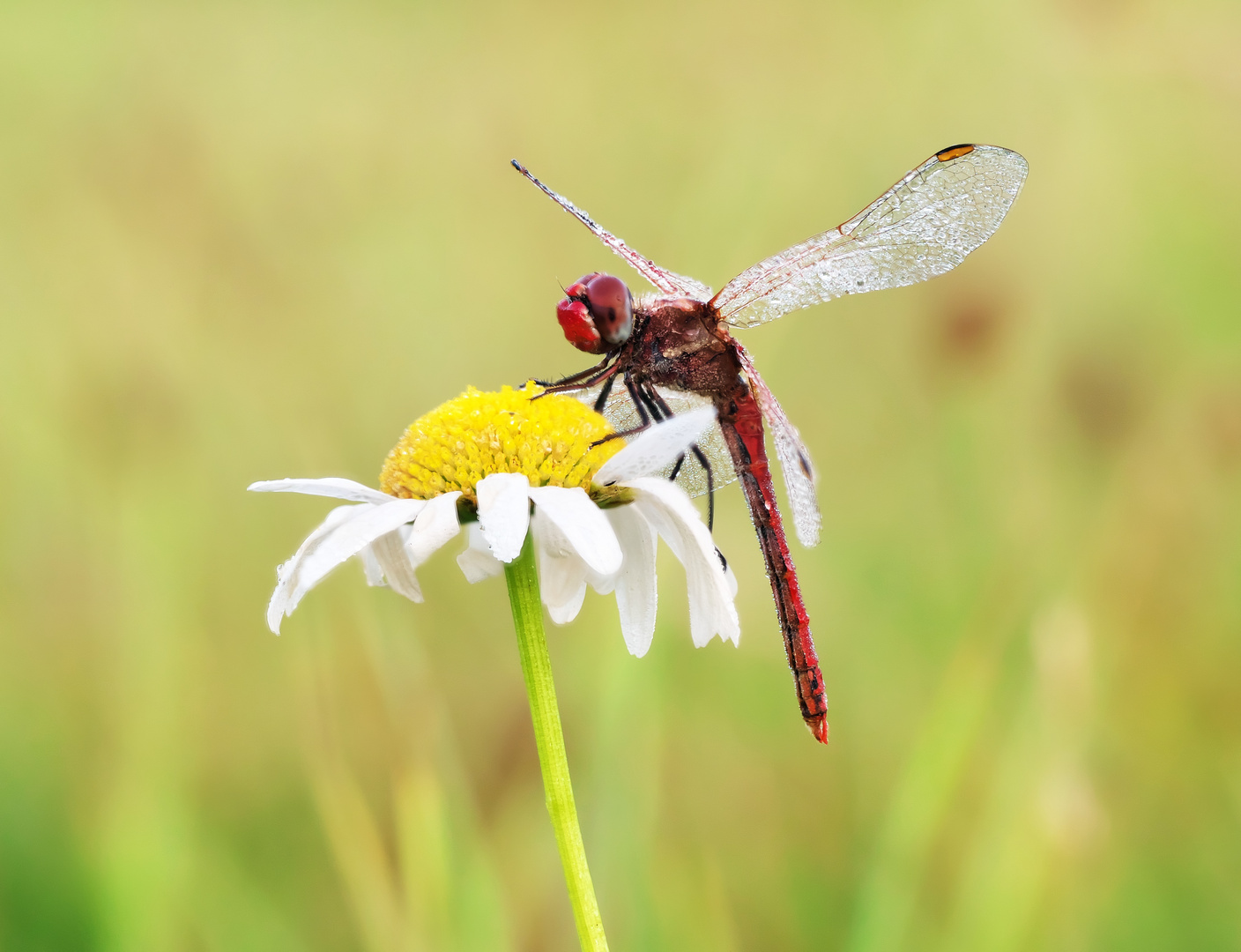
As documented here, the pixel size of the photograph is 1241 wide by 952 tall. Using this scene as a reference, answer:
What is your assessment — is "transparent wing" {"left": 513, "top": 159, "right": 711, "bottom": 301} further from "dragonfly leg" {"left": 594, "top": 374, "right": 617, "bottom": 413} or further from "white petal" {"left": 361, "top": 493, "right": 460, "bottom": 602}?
"white petal" {"left": 361, "top": 493, "right": 460, "bottom": 602}

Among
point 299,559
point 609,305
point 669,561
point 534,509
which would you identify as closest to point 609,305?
point 609,305

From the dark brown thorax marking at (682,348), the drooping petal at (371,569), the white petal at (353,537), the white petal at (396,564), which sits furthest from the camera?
the dark brown thorax marking at (682,348)

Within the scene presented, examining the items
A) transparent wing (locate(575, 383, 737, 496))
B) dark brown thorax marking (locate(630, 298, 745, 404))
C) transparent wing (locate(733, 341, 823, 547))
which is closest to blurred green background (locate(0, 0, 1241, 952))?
transparent wing (locate(575, 383, 737, 496))

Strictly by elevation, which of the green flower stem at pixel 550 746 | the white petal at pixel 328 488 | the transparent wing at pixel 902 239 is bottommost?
the green flower stem at pixel 550 746

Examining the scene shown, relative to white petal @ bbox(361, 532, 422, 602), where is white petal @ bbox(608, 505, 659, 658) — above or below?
below

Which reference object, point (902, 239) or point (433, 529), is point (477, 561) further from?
point (902, 239)

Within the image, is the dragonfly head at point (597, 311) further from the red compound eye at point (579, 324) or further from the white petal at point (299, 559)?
the white petal at point (299, 559)

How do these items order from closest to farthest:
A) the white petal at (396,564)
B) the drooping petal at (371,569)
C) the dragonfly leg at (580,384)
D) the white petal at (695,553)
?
the white petal at (695,553)
the white petal at (396,564)
the drooping petal at (371,569)
the dragonfly leg at (580,384)

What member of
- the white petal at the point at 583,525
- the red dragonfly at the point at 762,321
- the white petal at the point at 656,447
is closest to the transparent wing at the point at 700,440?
the red dragonfly at the point at 762,321
